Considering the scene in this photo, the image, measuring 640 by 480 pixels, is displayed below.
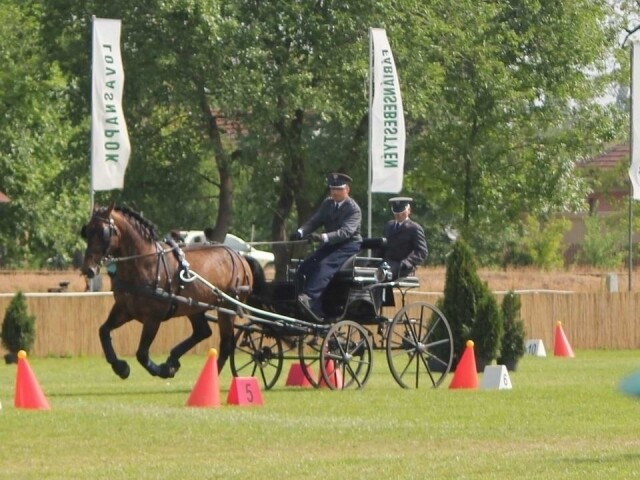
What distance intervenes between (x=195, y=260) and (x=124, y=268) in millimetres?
1108

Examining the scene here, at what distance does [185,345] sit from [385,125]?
12.6 meters

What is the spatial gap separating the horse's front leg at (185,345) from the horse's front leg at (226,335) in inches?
14.0

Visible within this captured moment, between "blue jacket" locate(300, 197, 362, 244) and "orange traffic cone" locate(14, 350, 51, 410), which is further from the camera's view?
"blue jacket" locate(300, 197, 362, 244)

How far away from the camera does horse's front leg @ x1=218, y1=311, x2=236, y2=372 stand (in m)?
18.9

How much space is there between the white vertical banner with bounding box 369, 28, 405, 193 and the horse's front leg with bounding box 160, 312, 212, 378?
11.2 meters

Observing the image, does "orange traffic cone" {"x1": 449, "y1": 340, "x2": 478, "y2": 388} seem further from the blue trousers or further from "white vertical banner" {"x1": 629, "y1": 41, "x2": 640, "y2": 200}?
"white vertical banner" {"x1": 629, "y1": 41, "x2": 640, "y2": 200}

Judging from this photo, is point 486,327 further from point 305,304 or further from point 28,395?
point 28,395

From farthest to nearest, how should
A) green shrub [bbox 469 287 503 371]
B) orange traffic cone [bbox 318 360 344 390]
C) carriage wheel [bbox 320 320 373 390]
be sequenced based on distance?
green shrub [bbox 469 287 503 371], orange traffic cone [bbox 318 360 344 390], carriage wheel [bbox 320 320 373 390]

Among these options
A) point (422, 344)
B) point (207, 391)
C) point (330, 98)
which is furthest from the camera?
point (330, 98)

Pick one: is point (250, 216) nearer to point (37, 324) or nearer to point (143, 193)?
point (143, 193)

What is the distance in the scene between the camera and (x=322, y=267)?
18375 millimetres

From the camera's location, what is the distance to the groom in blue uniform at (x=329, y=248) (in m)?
18.3

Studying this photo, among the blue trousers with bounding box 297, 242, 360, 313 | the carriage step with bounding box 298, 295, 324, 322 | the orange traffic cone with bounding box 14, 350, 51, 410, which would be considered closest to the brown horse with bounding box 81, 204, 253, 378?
the carriage step with bounding box 298, 295, 324, 322

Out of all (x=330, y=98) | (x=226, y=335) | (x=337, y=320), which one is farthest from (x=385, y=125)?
(x=337, y=320)
